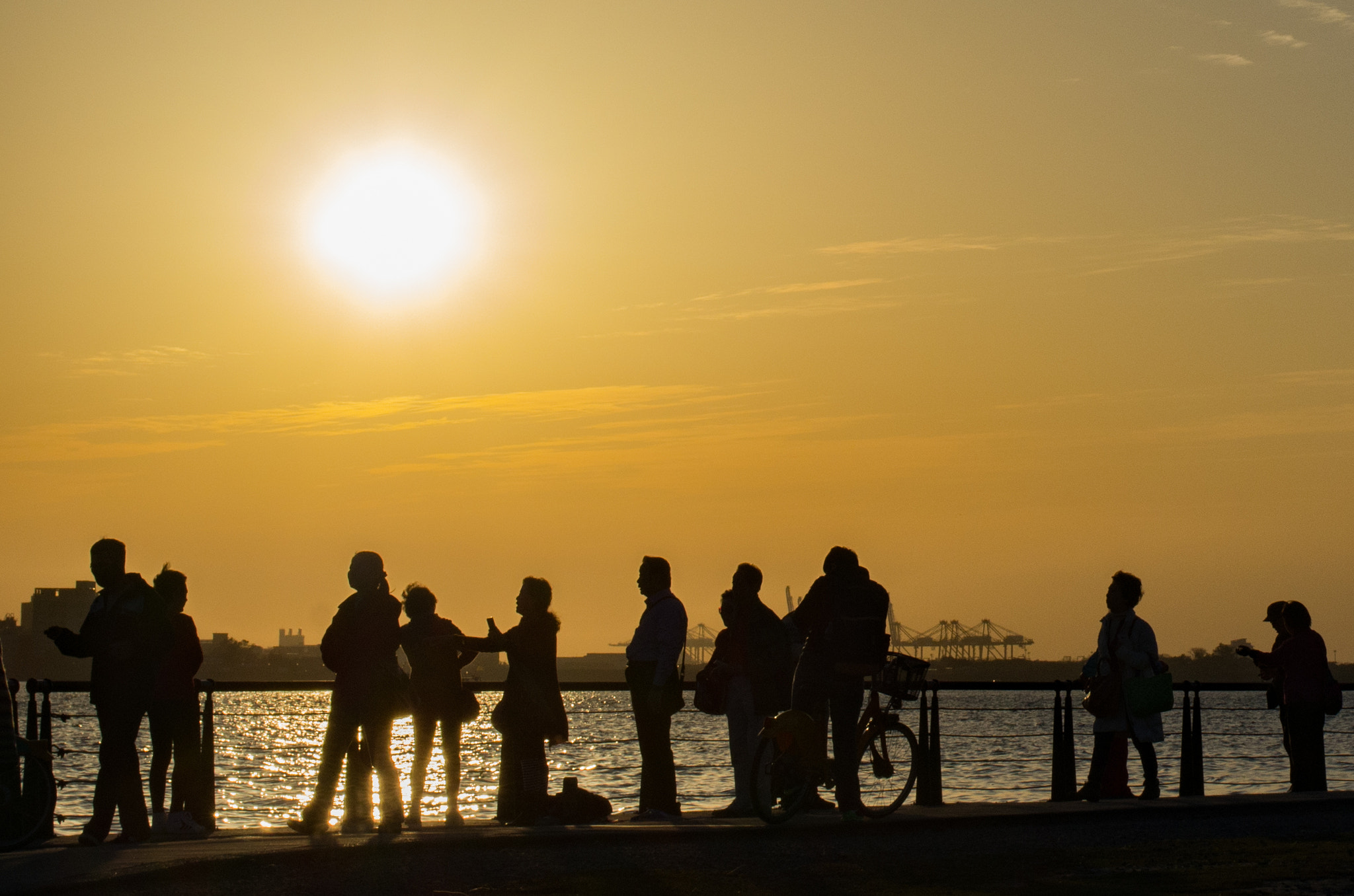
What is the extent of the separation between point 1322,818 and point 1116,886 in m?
4.36

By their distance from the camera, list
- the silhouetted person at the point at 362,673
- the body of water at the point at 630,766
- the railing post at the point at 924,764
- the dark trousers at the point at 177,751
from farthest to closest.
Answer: the body of water at the point at 630,766
the railing post at the point at 924,764
the dark trousers at the point at 177,751
the silhouetted person at the point at 362,673

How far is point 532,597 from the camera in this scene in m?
11.2

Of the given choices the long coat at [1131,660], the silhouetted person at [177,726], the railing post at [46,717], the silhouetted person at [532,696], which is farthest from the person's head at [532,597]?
the long coat at [1131,660]

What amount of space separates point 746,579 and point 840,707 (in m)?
1.23

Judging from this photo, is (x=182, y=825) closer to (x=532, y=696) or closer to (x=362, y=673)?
(x=362, y=673)

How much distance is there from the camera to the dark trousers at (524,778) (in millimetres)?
11211

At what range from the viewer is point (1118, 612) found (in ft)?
42.3

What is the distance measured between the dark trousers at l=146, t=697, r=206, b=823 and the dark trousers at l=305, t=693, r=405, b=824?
0.94 meters

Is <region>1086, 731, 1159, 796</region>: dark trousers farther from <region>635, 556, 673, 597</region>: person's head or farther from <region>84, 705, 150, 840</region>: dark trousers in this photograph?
<region>84, 705, 150, 840</region>: dark trousers

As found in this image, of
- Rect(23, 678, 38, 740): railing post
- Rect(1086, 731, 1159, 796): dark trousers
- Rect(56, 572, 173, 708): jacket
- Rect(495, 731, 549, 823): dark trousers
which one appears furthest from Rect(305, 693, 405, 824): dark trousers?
Rect(1086, 731, 1159, 796): dark trousers

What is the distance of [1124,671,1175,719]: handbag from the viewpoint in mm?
12625

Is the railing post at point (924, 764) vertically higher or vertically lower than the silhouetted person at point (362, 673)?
lower

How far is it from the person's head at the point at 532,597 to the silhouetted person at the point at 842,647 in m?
1.71

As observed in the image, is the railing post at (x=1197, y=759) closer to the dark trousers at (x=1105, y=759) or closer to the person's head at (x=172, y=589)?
the dark trousers at (x=1105, y=759)
